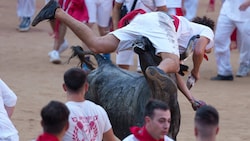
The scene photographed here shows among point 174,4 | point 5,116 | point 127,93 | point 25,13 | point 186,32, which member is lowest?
point 25,13

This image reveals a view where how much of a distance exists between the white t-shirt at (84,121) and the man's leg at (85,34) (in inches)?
78.8

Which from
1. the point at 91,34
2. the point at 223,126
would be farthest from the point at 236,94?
the point at 91,34

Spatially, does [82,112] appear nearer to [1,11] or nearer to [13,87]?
[13,87]

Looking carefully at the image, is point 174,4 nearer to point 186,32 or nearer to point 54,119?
point 186,32

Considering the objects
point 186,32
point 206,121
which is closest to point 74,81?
point 206,121

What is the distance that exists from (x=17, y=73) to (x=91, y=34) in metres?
4.92

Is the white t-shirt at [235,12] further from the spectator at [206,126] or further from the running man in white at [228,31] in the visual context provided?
the spectator at [206,126]

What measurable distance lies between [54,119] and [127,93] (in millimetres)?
2440

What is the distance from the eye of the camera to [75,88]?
5531 mm

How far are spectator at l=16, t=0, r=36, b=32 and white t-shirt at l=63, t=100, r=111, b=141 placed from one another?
11570 mm

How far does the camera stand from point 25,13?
56.7 ft

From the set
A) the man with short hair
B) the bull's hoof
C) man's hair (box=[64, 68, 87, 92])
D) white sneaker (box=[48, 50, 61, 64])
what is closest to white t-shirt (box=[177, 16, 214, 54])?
the man with short hair

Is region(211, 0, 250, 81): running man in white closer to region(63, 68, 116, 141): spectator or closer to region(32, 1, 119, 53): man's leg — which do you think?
region(32, 1, 119, 53): man's leg

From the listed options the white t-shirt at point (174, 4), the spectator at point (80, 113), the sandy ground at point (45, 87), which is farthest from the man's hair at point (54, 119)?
the white t-shirt at point (174, 4)
